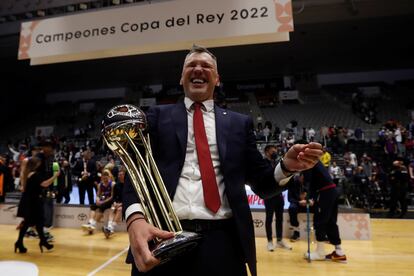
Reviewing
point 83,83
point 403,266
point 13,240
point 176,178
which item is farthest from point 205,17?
point 83,83

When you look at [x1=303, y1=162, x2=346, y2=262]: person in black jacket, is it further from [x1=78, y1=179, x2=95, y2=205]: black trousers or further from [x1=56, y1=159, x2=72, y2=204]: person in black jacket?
[x1=56, y1=159, x2=72, y2=204]: person in black jacket

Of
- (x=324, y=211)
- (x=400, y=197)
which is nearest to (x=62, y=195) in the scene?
(x=324, y=211)

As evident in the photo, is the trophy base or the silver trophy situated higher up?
the silver trophy

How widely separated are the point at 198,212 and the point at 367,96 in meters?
21.5

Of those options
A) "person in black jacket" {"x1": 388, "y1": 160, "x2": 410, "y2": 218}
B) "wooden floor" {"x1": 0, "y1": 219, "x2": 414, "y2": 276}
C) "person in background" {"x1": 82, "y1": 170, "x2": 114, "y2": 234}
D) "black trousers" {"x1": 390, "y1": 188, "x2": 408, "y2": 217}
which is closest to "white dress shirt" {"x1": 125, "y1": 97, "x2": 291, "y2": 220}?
"wooden floor" {"x1": 0, "y1": 219, "x2": 414, "y2": 276}

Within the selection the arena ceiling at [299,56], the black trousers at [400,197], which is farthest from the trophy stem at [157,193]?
the arena ceiling at [299,56]

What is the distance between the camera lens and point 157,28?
13.5 feet

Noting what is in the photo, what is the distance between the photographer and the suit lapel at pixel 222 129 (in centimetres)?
123

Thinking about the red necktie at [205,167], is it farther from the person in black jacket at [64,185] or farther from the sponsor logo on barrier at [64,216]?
the person in black jacket at [64,185]

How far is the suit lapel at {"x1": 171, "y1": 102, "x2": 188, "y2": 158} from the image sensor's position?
3.99 ft

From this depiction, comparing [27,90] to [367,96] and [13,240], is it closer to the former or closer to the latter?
[13,240]

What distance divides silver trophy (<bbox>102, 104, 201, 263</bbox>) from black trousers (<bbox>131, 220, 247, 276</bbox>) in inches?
5.5

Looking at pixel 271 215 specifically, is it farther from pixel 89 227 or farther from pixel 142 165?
pixel 142 165

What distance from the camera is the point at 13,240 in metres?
6.07
